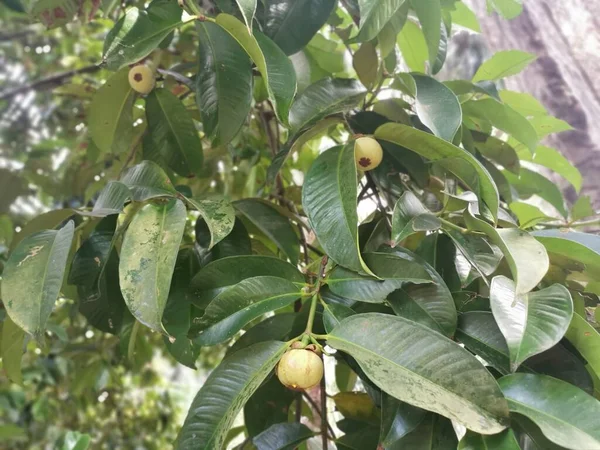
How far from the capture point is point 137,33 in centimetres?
55

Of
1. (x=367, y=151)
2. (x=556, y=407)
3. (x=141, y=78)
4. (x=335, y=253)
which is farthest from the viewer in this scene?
(x=141, y=78)

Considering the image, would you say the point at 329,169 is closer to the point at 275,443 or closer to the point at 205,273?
the point at 205,273

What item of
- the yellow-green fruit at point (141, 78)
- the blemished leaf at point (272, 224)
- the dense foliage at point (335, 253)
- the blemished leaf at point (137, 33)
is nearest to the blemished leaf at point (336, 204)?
the dense foliage at point (335, 253)

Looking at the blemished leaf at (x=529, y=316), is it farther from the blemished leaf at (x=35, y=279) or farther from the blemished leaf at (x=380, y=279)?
the blemished leaf at (x=35, y=279)

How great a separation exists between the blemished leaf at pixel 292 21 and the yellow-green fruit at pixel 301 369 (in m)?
0.39

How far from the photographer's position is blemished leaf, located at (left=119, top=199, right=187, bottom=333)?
42 cm

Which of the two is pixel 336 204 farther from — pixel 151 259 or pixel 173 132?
pixel 173 132

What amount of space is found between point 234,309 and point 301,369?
0.09 metres

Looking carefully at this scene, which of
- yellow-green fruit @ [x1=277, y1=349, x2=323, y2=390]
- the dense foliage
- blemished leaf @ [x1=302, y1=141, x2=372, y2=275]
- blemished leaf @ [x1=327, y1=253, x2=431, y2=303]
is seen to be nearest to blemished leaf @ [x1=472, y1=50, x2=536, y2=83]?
the dense foliage

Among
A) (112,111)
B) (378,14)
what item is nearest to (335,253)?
(378,14)

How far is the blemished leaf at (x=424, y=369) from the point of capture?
0.35m

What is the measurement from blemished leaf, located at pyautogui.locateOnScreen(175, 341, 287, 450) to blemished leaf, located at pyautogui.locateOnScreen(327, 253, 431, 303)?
8 cm

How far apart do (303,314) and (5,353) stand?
0.38 m

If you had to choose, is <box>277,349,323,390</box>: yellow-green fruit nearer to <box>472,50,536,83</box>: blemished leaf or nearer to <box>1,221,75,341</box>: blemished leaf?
<box>1,221,75,341</box>: blemished leaf
